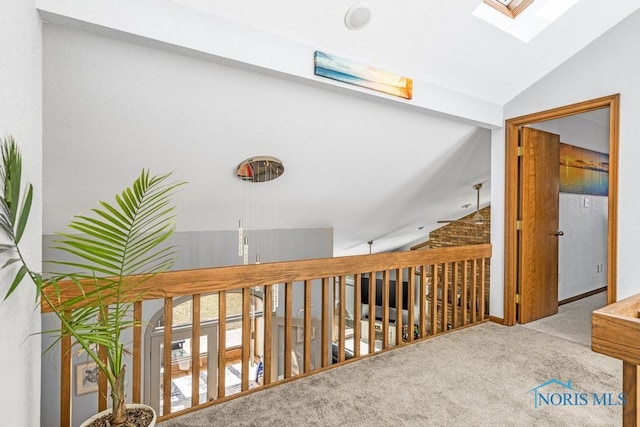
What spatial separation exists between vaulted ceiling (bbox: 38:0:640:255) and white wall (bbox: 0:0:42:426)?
298 mm

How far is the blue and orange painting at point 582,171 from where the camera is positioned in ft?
14.5

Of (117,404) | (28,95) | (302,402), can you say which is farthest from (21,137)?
(302,402)

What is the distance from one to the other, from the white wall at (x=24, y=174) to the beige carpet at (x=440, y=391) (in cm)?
76

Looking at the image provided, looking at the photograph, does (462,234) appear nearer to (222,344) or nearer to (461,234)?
(461,234)

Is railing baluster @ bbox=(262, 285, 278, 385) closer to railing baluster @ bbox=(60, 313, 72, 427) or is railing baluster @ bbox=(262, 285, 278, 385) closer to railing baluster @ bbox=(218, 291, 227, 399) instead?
railing baluster @ bbox=(218, 291, 227, 399)

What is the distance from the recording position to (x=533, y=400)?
2146mm

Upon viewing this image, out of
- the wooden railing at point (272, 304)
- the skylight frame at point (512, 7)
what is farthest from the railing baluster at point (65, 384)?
the skylight frame at point (512, 7)

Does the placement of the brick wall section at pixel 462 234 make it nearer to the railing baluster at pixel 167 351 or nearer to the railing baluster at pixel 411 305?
the railing baluster at pixel 411 305

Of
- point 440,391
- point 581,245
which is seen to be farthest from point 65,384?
point 581,245

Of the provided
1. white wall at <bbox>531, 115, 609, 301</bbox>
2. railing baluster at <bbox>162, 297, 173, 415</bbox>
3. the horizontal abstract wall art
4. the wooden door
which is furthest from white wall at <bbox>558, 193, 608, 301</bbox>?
railing baluster at <bbox>162, 297, 173, 415</bbox>

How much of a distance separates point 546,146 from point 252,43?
3.17 m

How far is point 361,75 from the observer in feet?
8.53

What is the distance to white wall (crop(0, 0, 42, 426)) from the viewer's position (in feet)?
4.10

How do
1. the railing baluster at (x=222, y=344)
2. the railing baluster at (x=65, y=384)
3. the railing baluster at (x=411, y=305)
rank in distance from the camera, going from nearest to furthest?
the railing baluster at (x=65, y=384) < the railing baluster at (x=222, y=344) < the railing baluster at (x=411, y=305)
